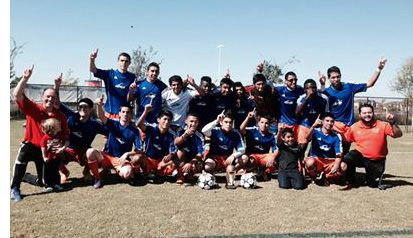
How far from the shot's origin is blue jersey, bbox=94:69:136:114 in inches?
274

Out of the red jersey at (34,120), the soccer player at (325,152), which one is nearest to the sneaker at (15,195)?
the red jersey at (34,120)

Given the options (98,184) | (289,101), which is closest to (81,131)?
(98,184)

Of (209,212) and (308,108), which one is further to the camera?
(308,108)

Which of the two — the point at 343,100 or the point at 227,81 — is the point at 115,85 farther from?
the point at 343,100

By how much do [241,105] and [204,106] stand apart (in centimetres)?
76

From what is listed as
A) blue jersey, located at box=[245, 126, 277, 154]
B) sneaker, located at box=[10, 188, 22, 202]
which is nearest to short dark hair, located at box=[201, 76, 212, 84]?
blue jersey, located at box=[245, 126, 277, 154]

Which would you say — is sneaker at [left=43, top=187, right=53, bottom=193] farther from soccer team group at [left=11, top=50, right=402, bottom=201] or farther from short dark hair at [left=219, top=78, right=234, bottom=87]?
short dark hair at [left=219, top=78, right=234, bottom=87]

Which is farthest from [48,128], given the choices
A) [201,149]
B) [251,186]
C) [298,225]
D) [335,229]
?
[335,229]

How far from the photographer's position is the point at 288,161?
6.32 metres

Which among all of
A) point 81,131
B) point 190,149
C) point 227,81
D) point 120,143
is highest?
point 227,81

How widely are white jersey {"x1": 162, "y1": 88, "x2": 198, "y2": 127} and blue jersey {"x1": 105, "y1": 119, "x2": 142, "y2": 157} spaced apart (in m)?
1.03

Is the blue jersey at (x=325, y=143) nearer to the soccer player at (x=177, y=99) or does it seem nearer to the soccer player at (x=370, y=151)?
the soccer player at (x=370, y=151)

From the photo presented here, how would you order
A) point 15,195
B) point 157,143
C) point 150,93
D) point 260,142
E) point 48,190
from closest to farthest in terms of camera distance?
point 15,195
point 48,190
point 157,143
point 260,142
point 150,93

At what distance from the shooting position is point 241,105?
7.38m
